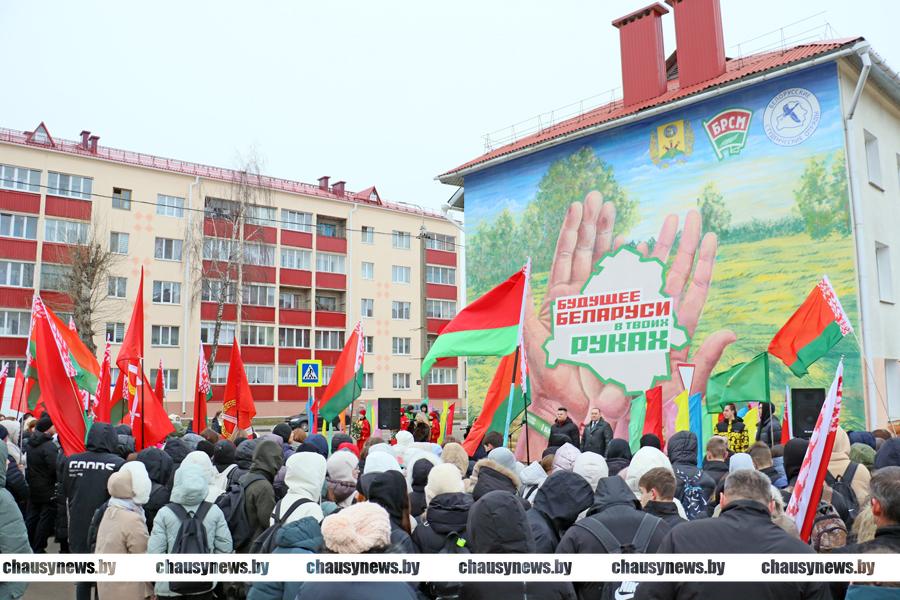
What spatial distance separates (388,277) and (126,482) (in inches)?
1820

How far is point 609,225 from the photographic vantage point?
19359 millimetres

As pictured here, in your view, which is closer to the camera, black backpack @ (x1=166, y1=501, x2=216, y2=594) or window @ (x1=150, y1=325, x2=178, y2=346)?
black backpack @ (x1=166, y1=501, x2=216, y2=594)

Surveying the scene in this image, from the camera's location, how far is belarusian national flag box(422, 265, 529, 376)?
8.84 meters

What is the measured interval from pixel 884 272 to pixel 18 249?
129 ft

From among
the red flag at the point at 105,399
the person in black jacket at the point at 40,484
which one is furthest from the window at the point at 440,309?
the person in black jacket at the point at 40,484

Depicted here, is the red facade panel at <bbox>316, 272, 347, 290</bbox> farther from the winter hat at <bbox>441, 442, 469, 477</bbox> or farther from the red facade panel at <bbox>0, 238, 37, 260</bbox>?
the winter hat at <bbox>441, 442, 469, 477</bbox>

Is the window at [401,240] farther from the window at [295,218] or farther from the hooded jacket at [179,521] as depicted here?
the hooded jacket at [179,521]

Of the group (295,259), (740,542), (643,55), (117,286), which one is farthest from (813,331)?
(295,259)

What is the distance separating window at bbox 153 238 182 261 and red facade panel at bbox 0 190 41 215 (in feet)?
20.9

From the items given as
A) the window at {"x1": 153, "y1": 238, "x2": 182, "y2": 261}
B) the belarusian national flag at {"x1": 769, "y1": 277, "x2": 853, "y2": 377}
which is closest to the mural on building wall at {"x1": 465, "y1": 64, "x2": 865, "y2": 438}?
the belarusian national flag at {"x1": 769, "y1": 277, "x2": 853, "y2": 377}

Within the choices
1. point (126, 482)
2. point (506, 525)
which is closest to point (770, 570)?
point (506, 525)

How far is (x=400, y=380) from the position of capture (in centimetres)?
5009

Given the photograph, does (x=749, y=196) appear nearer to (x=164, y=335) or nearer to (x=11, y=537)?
(x=11, y=537)

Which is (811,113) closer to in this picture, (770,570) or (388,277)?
(770,570)
